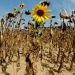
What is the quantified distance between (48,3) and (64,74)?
1.71 meters

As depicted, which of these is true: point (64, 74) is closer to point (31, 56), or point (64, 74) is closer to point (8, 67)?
point (8, 67)

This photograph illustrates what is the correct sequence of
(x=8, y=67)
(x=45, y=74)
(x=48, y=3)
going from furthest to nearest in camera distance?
(x=8, y=67) → (x=45, y=74) → (x=48, y=3)

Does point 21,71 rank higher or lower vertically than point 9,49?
lower

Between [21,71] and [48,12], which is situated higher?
[48,12]

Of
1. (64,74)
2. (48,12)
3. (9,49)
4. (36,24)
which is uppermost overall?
(48,12)

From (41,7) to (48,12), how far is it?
17 cm

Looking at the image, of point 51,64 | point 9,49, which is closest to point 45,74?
point 51,64

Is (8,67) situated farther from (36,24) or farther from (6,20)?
(36,24)

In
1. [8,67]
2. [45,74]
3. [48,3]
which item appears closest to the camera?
[48,3]

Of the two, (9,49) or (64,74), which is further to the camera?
(9,49)

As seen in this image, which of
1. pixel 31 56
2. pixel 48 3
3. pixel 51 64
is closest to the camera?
pixel 31 56

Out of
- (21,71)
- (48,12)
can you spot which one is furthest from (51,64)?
(48,12)

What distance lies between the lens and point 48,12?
3.37 meters

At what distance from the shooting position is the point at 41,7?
3.44 m
